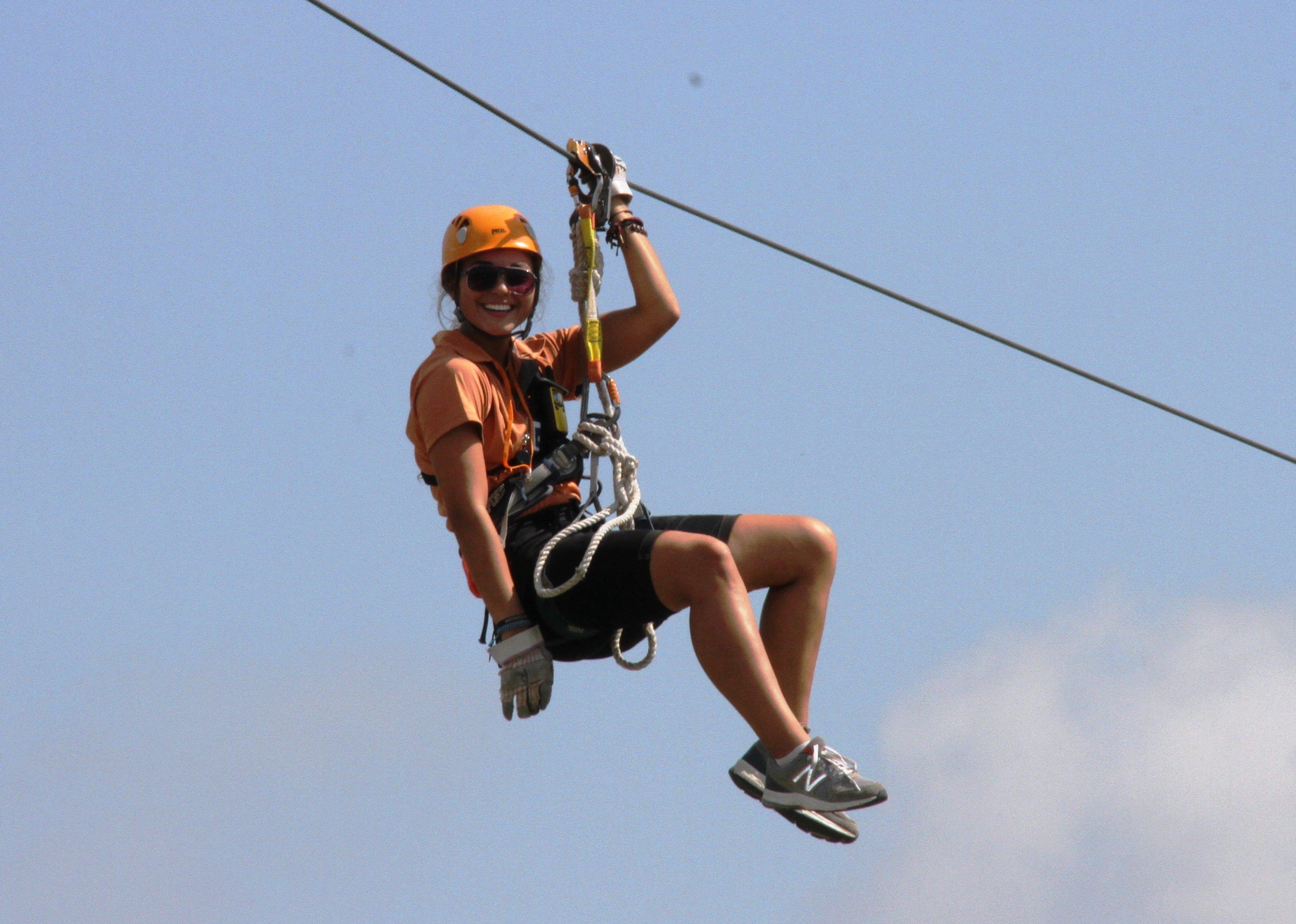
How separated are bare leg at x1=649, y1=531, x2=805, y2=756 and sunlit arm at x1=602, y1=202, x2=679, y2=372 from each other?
907mm

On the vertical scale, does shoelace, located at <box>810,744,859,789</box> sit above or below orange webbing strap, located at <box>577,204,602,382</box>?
below

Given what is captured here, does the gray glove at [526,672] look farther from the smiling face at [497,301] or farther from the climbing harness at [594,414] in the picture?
the smiling face at [497,301]

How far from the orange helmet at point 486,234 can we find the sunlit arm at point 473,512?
690mm

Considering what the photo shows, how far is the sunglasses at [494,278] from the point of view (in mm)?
6594

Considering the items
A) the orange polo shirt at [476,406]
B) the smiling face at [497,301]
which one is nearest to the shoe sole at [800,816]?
the orange polo shirt at [476,406]

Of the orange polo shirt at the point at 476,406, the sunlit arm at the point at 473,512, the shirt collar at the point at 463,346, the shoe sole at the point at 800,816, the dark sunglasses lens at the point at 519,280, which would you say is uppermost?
the dark sunglasses lens at the point at 519,280

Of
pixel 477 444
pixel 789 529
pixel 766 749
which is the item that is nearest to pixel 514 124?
pixel 477 444

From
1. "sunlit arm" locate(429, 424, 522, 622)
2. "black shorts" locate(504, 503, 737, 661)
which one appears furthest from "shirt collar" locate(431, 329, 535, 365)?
"black shorts" locate(504, 503, 737, 661)

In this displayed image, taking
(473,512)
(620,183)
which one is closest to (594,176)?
(620,183)

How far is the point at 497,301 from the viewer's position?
658 cm

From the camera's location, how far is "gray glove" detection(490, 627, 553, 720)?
6176 millimetres

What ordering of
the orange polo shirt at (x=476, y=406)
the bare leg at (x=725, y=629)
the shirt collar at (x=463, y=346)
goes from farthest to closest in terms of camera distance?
the shirt collar at (x=463, y=346) < the orange polo shirt at (x=476, y=406) < the bare leg at (x=725, y=629)

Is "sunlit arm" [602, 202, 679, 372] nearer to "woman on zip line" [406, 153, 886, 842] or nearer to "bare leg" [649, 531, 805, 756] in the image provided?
"woman on zip line" [406, 153, 886, 842]

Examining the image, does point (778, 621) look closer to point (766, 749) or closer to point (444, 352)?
point (766, 749)
